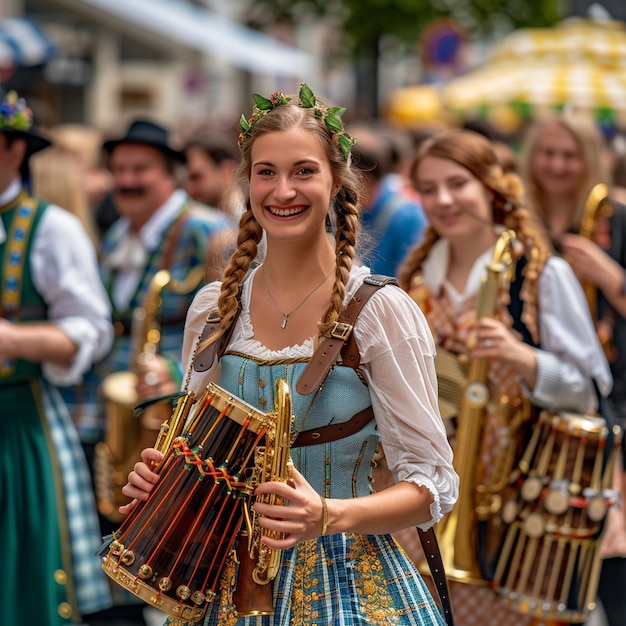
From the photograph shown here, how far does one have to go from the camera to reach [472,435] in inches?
175

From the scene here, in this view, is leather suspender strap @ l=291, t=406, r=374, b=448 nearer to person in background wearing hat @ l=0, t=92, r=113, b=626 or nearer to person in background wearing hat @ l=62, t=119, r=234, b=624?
person in background wearing hat @ l=0, t=92, r=113, b=626

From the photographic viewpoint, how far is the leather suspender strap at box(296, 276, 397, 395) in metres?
2.83

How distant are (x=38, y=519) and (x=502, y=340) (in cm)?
184

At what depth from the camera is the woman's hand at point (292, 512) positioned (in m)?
2.58

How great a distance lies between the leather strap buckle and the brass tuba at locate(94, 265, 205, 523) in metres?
3.02

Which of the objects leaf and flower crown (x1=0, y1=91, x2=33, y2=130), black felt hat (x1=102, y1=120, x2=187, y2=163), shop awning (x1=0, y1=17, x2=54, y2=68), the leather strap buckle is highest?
shop awning (x1=0, y1=17, x2=54, y2=68)

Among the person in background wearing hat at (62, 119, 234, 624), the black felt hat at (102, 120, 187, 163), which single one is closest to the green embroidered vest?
the person in background wearing hat at (62, 119, 234, 624)

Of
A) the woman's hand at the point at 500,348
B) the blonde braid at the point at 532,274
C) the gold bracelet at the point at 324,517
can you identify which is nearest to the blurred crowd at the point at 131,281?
the blonde braid at the point at 532,274

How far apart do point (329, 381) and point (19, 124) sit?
258cm

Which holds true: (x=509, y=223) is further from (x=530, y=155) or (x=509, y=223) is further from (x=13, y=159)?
(x=13, y=159)

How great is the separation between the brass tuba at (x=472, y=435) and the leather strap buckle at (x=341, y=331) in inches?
62.8

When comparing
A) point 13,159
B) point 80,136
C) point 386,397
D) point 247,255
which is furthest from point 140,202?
point 80,136

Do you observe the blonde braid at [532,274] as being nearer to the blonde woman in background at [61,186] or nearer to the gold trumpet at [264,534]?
the gold trumpet at [264,534]

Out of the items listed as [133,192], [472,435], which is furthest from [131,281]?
[472,435]
